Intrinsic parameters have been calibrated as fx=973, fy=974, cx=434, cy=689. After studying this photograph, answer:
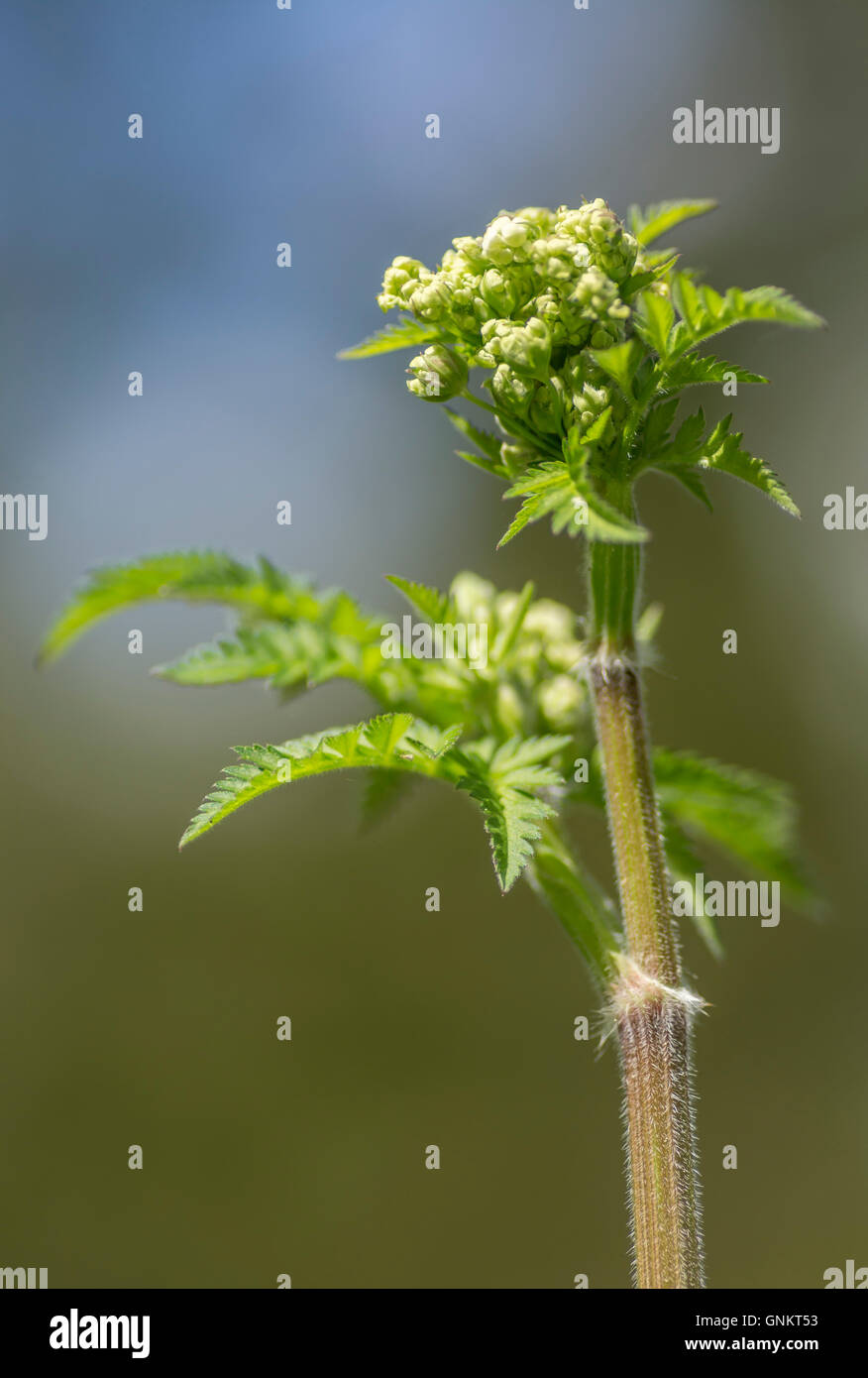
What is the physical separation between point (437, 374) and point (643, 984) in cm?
112

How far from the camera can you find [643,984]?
1.62 metres

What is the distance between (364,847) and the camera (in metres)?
8.49

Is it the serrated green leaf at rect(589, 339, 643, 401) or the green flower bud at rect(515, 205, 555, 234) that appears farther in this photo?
the green flower bud at rect(515, 205, 555, 234)

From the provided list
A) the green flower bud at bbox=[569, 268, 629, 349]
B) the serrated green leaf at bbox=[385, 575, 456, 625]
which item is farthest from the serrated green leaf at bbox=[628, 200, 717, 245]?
the serrated green leaf at bbox=[385, 575, 456, 625]

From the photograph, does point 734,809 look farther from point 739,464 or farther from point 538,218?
point 538,218

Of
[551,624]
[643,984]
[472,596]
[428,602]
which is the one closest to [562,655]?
[551,624]

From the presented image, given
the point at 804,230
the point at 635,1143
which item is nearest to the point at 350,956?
the point at 635,1143

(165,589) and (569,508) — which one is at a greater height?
(165,589)

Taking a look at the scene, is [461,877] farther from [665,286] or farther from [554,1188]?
[665,286]

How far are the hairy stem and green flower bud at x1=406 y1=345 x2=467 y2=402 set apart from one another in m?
0.38

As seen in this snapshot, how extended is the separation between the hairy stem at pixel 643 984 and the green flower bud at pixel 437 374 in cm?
38

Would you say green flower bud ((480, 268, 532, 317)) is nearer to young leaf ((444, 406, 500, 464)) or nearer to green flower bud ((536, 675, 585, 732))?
young leaf ((444, 406, 500, 464))

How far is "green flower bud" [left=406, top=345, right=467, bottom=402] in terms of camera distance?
5.72 feet

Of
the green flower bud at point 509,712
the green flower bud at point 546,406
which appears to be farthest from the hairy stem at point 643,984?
the green flower bud at point 509,712
